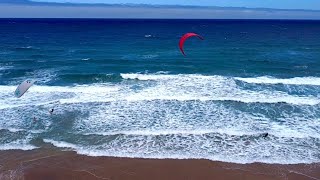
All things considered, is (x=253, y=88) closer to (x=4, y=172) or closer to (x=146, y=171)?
(x=146, y=171)

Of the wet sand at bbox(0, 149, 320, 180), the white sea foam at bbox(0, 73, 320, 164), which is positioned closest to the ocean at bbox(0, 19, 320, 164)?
the white sea foam at bbox(0, 73, 320, 164)

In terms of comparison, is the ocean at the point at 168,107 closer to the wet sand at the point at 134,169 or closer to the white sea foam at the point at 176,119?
the white sea foam at the point at 176,119

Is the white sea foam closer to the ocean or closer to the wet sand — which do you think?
the ocean

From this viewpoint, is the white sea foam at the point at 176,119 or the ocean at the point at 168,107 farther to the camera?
the ocean at the point at 168,107

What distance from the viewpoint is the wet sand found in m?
11.6

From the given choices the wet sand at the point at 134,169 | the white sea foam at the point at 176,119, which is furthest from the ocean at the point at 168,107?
the wet sand at the point at 134,169

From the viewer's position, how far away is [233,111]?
57.7ft

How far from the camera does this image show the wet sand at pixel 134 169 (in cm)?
1165

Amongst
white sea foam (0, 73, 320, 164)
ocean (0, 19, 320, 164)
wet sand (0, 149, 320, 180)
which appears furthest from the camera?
ocean (0, 19, 320, 164)

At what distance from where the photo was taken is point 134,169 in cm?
1212

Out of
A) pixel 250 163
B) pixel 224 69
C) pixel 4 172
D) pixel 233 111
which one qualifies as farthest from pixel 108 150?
pixel 224 69

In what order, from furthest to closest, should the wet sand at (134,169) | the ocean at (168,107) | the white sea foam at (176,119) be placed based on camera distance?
the ocean at (168,107) → the white sea foam at (176,119) → the wet sand at (134,169)

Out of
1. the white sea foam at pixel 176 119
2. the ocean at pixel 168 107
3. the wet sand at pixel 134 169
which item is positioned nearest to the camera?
the wet sand at pixel 134 169

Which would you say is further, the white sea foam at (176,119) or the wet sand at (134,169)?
the white sea foam at (176,119)
